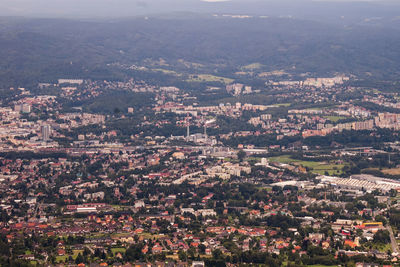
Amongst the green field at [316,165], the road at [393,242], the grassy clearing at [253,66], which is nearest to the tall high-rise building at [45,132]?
the green field at [316,165]

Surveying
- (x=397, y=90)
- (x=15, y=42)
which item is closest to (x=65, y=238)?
(x=397, y=90)

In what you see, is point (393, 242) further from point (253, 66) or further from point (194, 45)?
point (194, 45)

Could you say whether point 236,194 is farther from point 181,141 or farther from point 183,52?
point 183,52

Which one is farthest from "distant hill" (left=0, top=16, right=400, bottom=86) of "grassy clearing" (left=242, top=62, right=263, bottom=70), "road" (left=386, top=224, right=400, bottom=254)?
"road" (left=386, top=224, right=400, bottom=254)

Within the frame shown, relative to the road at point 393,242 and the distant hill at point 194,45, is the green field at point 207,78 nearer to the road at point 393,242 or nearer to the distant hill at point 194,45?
the distant hill at point 194,45

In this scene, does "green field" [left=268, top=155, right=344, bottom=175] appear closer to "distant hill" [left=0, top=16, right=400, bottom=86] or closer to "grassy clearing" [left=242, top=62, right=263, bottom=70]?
"distant hill" [left=0, top=16, right=400, bottom=86]
